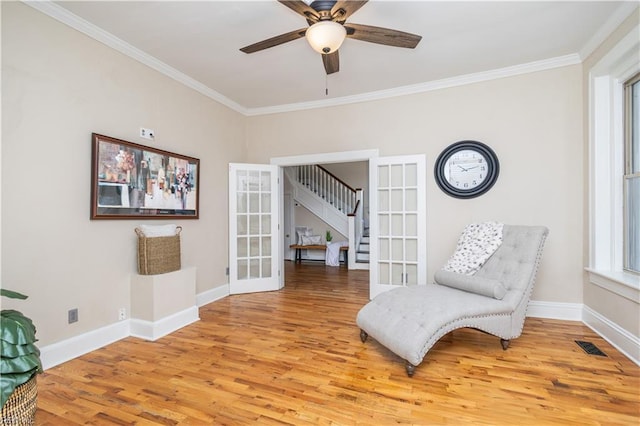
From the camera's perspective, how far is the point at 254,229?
454cm

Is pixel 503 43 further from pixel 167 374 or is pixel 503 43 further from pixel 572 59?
pixel 167 374

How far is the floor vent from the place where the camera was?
8.07 ft

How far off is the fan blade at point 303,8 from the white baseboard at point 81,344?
302 cm

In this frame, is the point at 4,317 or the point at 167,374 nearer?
the point at 4,317

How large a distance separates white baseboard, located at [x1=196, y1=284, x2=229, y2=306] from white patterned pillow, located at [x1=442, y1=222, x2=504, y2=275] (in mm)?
2929

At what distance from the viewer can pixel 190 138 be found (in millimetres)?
3734

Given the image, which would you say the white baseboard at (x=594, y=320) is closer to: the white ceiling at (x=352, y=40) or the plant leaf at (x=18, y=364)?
the white ceiling at (x=352, y=40)

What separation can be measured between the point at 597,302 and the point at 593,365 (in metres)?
0.94

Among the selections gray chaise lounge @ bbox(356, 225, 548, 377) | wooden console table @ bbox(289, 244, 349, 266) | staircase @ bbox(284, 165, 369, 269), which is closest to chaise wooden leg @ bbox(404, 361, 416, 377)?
gray chaise lounge @ bbox(356, 225, 548, 377)

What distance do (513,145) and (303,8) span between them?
9.43 ft

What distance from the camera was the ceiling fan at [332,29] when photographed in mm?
1887

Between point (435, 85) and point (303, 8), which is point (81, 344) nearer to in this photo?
point (303, 8)

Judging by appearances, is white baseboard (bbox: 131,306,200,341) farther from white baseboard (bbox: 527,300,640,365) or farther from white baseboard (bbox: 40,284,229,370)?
white baseboard (bbox: 527,300,640,365)

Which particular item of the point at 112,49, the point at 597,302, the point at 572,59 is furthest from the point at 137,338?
the point at 572,59
